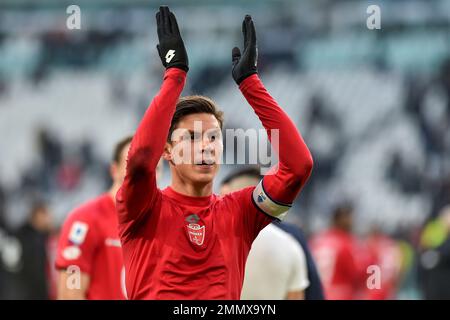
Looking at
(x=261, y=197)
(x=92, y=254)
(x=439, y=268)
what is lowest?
(x=439, y=268)

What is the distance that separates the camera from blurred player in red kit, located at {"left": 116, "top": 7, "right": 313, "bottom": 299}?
3.36 m

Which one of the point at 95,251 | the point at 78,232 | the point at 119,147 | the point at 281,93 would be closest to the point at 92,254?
the point at 95,251

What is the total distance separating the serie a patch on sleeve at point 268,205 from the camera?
11.8ft

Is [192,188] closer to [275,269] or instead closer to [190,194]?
[190,194]

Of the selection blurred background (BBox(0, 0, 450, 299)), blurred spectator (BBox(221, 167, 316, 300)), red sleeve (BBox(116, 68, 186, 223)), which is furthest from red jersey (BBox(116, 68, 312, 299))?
blurred background (BBox(0, 0, 450, 299))

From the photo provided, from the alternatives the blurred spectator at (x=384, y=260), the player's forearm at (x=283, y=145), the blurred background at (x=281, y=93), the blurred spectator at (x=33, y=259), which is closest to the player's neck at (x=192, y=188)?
the player's forearm at (x=283, y=145)

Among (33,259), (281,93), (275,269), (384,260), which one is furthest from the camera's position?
(281,93)

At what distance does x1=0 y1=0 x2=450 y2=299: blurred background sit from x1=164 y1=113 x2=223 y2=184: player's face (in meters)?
14.2

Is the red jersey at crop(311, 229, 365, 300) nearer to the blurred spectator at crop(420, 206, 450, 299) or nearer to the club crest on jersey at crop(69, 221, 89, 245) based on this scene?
the blurred spectator at crop(420, 206, 450, 299)

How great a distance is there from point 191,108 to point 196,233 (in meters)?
0.51

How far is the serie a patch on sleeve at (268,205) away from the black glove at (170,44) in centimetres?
59

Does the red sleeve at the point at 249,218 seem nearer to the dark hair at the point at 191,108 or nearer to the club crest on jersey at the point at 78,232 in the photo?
the dark hair at the point at 191,108

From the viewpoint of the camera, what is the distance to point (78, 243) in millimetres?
5508

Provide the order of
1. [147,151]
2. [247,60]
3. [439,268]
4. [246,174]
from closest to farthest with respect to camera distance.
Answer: [147,151], [247,60], [246,174], [439,268]
